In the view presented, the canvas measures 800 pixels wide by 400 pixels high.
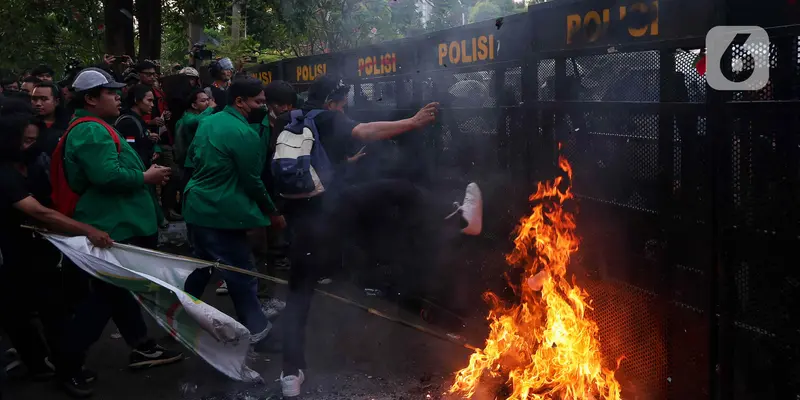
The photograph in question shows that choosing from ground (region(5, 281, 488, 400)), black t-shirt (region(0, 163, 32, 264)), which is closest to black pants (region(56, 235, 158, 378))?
ground (region(5, 281, 488, 400))

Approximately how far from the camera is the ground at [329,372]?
4781mm

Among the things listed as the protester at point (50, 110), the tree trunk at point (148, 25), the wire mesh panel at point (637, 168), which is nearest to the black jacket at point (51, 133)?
the protester at point (50, 110)

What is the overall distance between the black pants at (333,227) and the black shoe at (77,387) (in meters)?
1.36

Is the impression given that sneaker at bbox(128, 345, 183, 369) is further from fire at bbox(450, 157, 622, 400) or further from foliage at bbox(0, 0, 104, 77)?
foliage at bbox(0, 0, 104, 77)

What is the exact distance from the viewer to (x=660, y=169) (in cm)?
388

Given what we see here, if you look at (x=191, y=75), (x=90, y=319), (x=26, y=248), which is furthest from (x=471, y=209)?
(x=191, y=75)

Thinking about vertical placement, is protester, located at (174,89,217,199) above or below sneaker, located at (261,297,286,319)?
above

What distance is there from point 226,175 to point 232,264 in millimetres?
681

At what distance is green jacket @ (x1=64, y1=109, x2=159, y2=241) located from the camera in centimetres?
472

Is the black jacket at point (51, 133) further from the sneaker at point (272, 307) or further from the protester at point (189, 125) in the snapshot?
the sneaker at point (272, 307)

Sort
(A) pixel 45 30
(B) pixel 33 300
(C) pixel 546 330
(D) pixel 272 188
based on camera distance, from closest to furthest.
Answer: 1. (C) pixel 546 330
2. (B) pixel 33 300
3. (D) pixel 272 188
4. (A) pixel 45 30

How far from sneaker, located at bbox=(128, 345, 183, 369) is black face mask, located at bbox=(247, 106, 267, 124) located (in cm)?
185

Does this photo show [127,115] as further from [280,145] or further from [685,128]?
[685,128]

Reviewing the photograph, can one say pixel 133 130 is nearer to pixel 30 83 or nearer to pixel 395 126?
pixel 30 83
